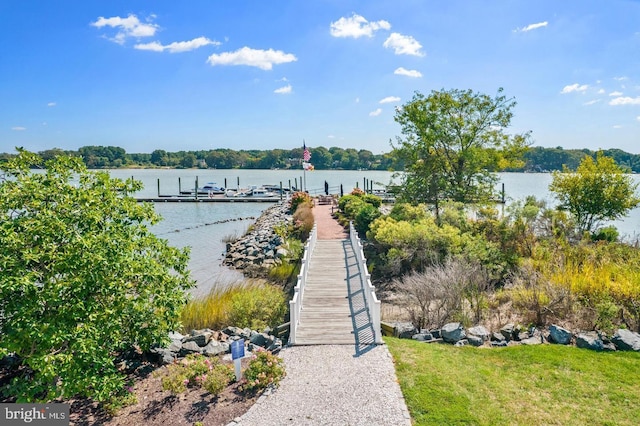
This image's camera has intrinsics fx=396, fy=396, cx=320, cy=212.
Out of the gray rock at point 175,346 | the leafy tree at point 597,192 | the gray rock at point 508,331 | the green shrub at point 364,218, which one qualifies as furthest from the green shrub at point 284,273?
the leafy tree at point 597,192

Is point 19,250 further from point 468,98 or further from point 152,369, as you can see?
point 468,98

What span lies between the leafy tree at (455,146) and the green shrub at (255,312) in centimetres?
1303

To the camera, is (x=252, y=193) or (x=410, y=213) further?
(x=252, y=193)

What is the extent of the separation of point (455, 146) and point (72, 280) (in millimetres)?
22134

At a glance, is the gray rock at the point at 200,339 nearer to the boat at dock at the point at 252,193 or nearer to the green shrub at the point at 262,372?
the green shrub at the point at 262,372

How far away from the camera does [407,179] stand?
2323 centimetres

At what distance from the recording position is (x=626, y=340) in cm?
934

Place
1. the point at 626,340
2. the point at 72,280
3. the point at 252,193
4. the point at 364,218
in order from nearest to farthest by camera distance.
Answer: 1. the point at 72,280
2. the point at 626,340
3. the point at 364,218
4. the point at 252,193

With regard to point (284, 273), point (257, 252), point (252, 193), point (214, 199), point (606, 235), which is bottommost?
point (284, 273)

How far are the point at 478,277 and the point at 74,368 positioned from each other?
36.4 ft

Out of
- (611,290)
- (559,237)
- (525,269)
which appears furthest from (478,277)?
(559,237)

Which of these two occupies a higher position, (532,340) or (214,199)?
(214,199)

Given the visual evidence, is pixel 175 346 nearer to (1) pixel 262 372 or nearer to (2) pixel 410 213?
(1) pixel 262 372

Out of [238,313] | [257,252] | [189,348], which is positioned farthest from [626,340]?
[257,252]
